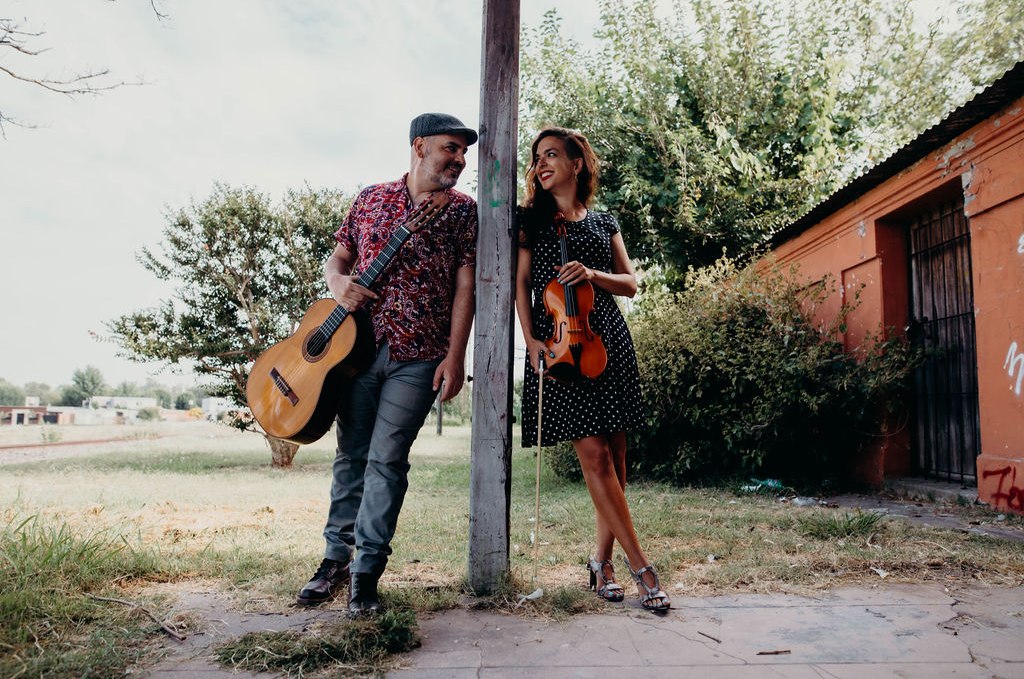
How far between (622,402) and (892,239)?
5770mm

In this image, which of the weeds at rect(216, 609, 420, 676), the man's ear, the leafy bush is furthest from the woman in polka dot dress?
the leafy bush

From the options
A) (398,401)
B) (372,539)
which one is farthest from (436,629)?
(398,401)

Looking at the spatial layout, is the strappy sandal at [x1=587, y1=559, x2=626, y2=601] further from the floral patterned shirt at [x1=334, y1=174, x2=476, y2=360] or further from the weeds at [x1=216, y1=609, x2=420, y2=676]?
the floral patterned shirt at [x1=334, y1=174, x2=476, y2=360]

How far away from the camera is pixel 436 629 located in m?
2.56

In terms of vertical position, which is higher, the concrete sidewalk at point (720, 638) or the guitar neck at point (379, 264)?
the guitar neck at point (379, 264)

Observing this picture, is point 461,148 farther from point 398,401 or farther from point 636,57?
point 636,57

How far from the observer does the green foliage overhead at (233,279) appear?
11734 mm

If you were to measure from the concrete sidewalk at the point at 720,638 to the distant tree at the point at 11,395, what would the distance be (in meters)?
65.0

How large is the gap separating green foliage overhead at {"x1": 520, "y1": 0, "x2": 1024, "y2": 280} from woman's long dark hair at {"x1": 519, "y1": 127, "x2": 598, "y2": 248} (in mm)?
9304

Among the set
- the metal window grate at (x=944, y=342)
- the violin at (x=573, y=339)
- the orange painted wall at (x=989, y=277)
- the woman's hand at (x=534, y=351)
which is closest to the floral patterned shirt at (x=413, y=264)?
the woman's hand at (x=534, y=351)

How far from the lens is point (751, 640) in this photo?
95.4 inches

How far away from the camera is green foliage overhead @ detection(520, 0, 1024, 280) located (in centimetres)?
1267

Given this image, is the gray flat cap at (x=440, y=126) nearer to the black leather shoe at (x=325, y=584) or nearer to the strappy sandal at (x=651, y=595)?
the black leather shoe at (x=325, y=584)

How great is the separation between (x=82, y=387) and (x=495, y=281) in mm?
77765
